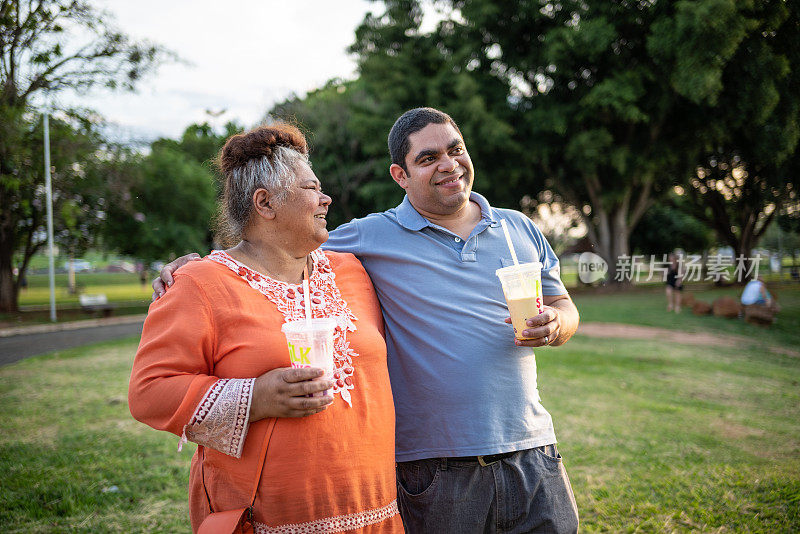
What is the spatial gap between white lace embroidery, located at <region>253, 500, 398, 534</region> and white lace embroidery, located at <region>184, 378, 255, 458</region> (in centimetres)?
29

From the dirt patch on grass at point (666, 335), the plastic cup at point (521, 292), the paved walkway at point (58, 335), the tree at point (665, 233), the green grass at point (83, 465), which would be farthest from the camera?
the tree at point (665, 233)

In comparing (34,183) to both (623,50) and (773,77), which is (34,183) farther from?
(773,77)

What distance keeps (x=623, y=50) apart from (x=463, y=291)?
749 inches

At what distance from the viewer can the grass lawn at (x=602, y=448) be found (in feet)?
14.0

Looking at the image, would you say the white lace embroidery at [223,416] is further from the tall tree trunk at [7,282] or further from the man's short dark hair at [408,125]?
the tall tree trunk at [7,282]

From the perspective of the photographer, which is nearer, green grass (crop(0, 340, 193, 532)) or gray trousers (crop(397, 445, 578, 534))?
gray trousers (crop(397, 445, 578, 534))

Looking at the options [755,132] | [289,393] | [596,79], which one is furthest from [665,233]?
[289,393]

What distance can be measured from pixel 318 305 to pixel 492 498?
1.03 m

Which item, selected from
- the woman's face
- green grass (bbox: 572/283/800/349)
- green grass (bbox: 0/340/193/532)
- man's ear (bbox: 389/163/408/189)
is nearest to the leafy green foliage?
green grass (bbox: 572/283/800/349)

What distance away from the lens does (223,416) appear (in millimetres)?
1784

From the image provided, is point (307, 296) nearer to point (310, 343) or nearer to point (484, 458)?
point (310, 343)

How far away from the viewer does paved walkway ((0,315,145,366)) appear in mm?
12242

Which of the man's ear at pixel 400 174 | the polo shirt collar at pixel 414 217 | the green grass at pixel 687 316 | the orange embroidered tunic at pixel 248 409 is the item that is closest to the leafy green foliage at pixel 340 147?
the green grass at pixel 687 316

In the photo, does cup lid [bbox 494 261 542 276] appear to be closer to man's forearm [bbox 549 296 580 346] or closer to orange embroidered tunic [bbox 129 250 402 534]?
man's forearm [bbox 549 296 580 346]
